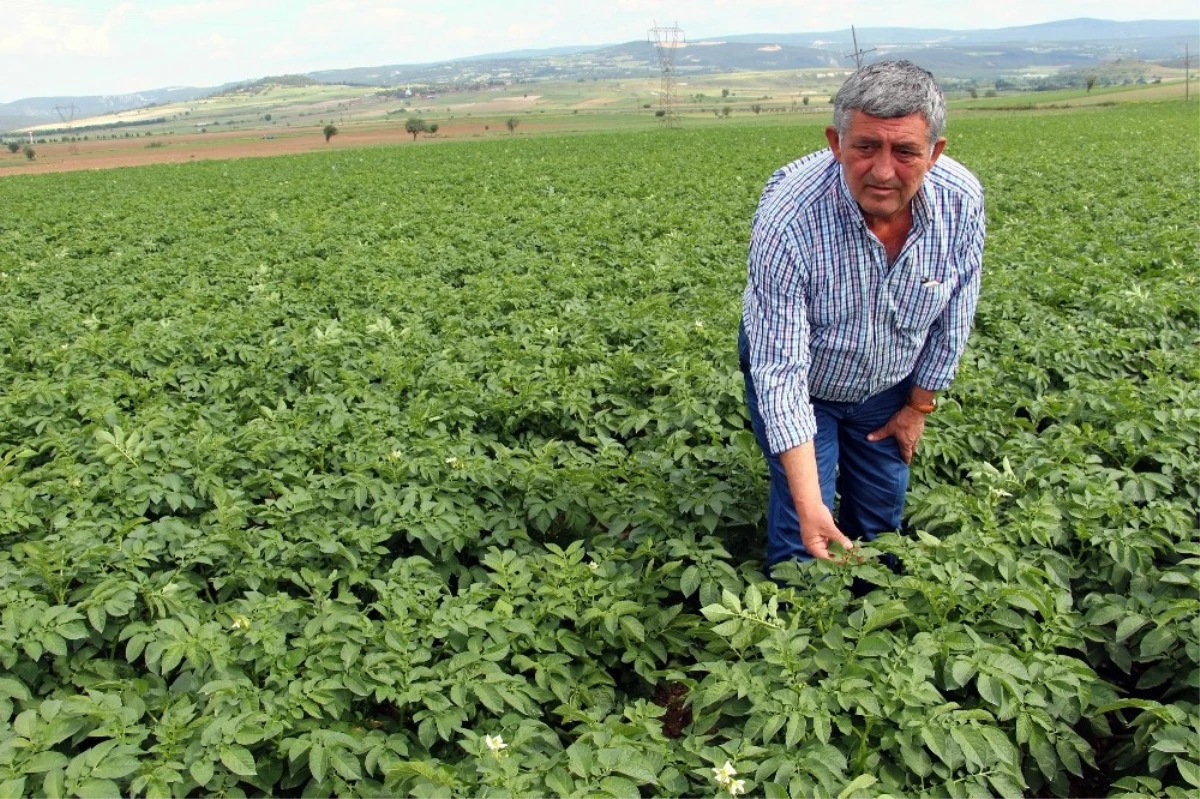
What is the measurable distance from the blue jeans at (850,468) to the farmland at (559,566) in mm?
200

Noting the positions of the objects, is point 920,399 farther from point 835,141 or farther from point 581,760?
point 581,760

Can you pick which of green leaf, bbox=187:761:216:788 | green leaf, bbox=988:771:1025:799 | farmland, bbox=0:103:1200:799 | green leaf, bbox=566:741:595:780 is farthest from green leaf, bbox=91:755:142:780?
green leaf, bbox=988:771:1025:799

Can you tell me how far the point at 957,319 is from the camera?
2.86 metres

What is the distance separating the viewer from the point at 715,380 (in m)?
4.95

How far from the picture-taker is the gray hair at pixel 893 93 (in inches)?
85.8

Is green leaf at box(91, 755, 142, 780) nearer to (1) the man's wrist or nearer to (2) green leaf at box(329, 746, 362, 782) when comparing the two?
(2) green leaf at box(329, 746, 362, 782)

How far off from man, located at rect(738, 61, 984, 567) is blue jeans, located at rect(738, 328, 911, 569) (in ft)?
0.25

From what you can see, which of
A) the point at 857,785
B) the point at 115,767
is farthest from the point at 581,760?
the point at 115,767

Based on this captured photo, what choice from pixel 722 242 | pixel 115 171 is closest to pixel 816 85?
pixel 115 171

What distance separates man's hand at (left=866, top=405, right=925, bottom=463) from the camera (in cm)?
306

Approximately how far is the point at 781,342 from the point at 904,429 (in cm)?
83

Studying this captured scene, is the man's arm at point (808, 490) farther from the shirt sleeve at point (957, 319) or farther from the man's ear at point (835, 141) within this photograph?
the man's ear at point (835, 141)

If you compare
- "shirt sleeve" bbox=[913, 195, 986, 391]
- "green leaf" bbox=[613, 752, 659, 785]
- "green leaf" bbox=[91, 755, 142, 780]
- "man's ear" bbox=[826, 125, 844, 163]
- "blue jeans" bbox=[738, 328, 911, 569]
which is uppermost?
"man's ear" bbox=[826, 125, 844, 163]

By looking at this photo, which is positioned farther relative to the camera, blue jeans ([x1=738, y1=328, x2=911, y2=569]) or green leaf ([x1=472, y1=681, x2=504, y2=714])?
blue jeans ([x1=738, y1=328, x2=911, y2=569])
